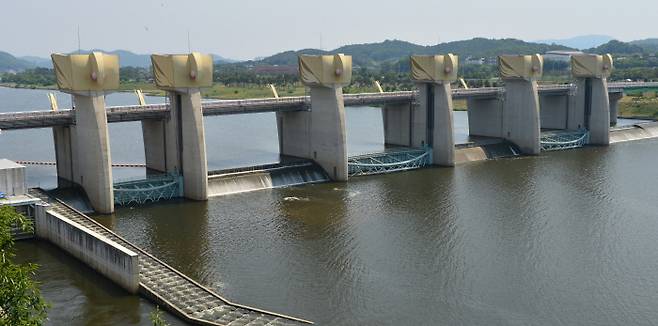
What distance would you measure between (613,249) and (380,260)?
12.6 m

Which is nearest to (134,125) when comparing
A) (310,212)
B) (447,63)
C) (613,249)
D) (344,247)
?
(447,63)

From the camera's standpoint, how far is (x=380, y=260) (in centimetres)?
3816

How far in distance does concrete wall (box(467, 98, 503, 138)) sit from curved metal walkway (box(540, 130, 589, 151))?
462 centimetres

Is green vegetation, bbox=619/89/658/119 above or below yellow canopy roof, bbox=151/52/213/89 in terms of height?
below

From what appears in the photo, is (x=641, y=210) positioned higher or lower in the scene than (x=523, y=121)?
lower

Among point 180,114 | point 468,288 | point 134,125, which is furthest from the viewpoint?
point 134,125

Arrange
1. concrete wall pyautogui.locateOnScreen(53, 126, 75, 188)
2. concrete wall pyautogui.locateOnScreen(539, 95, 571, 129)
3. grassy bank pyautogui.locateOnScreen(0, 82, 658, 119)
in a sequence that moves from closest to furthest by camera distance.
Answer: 1. concrete wall pyautogui.locateOnScreen(53, 126, 75, 188)
2. concrete wall pyautogui.locateOnScreen(539, 95, 571, 129)
3. grassy bank pyautogui.locateOnScreen(0, 82, 658, 119)

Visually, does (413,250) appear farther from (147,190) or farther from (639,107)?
(639,107)

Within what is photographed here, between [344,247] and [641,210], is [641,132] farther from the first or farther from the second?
[344,247]

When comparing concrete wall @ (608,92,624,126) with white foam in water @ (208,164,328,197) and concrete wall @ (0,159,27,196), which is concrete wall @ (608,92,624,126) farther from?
concrete wall @ (0,159,27,196)

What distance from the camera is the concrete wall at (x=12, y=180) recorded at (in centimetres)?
4197

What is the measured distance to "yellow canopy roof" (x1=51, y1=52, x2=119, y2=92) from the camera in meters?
45.9

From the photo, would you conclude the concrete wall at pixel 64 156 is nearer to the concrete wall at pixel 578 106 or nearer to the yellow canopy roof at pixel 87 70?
the yellow canopy roof at pixel 87 70

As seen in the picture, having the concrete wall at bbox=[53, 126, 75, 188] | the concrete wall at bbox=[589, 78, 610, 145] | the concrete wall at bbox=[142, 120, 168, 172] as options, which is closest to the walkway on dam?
the concrete wall at bbox=[53, 126, 75, 188]
